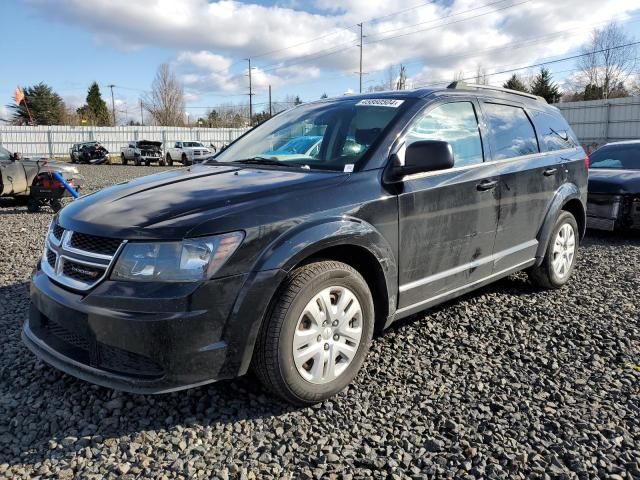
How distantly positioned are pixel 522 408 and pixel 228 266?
1.77 m

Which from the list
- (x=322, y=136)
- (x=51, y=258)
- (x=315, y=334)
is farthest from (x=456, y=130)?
(x=51, y=258)

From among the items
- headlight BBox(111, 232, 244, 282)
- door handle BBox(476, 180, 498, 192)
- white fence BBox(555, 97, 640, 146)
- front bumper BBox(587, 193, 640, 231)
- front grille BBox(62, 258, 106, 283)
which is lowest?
front bumper BBox(587, 193, 640, 231)

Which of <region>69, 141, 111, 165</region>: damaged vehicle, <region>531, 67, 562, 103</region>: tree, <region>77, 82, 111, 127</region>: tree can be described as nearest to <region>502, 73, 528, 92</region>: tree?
<region>531, 67, 562, 103</region>: tree

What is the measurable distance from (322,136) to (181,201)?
127 centimetres

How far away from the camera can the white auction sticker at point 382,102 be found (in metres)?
3.55

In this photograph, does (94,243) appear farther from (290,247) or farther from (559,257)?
(559,257)

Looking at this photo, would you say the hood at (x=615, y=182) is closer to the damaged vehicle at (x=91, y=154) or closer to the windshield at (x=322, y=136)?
the windshield at (x=322, y=136)

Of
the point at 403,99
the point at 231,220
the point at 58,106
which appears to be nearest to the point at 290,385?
the point at 231,220

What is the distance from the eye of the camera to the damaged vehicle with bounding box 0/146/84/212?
10398mm

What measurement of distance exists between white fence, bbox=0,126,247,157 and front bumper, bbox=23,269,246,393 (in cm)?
3935

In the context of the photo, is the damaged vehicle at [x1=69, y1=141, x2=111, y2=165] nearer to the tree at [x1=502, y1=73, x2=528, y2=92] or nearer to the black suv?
the black suv

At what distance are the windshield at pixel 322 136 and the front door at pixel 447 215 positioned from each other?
29 centimetres

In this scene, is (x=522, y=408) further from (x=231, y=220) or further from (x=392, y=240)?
(x=231, y=220)

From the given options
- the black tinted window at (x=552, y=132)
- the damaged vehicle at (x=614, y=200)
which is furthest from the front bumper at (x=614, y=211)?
the black tinted window at (x=552, y=132)
